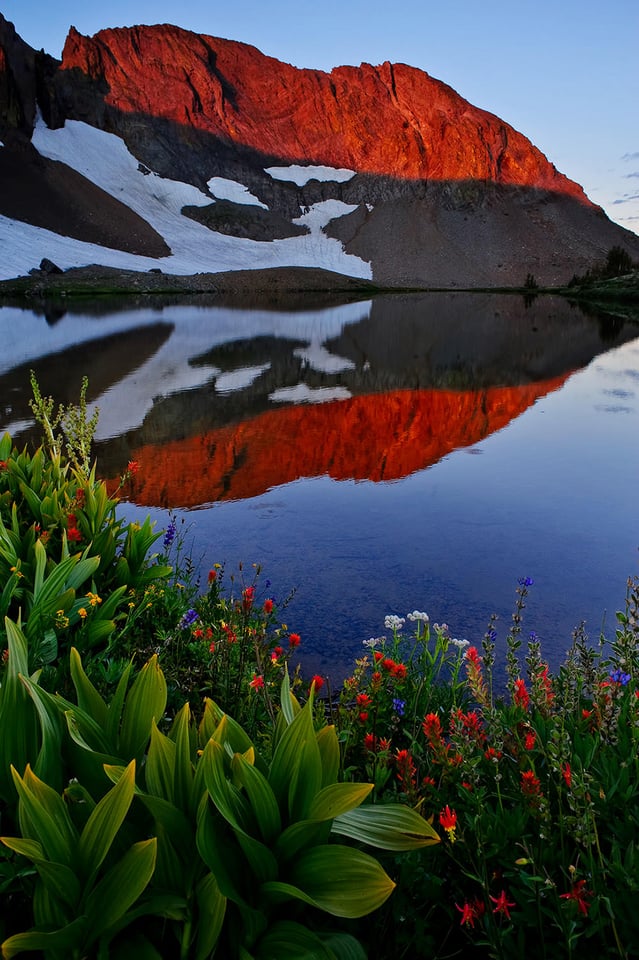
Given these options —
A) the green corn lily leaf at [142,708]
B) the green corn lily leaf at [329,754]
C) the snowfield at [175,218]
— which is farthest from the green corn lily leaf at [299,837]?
the snowfield at [175,218]

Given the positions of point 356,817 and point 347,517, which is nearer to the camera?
point 356,817

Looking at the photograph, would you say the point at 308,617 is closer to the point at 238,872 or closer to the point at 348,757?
the point at 348,757

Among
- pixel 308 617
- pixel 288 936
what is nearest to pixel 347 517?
pixel 308 617

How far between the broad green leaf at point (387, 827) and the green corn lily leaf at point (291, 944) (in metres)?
0.28

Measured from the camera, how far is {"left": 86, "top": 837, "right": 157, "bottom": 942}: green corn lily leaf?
67.8 inches

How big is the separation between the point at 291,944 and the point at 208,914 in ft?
0.84

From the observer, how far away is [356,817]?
208 cm

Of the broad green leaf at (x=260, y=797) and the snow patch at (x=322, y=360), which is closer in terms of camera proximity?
the broad green leaf at (x=260, y=797)

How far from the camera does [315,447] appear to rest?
13.4m

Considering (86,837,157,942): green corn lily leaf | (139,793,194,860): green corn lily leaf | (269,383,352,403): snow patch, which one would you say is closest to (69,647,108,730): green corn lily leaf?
(139,793,194,860): green corn lily leaf

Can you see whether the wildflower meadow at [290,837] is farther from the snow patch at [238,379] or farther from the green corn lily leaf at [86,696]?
the snow patch at [238,379]

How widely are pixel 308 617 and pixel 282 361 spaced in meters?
20.3

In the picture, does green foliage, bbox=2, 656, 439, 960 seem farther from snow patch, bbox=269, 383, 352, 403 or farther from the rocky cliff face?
the rocky cliff face

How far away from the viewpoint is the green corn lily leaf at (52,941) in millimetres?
1648
